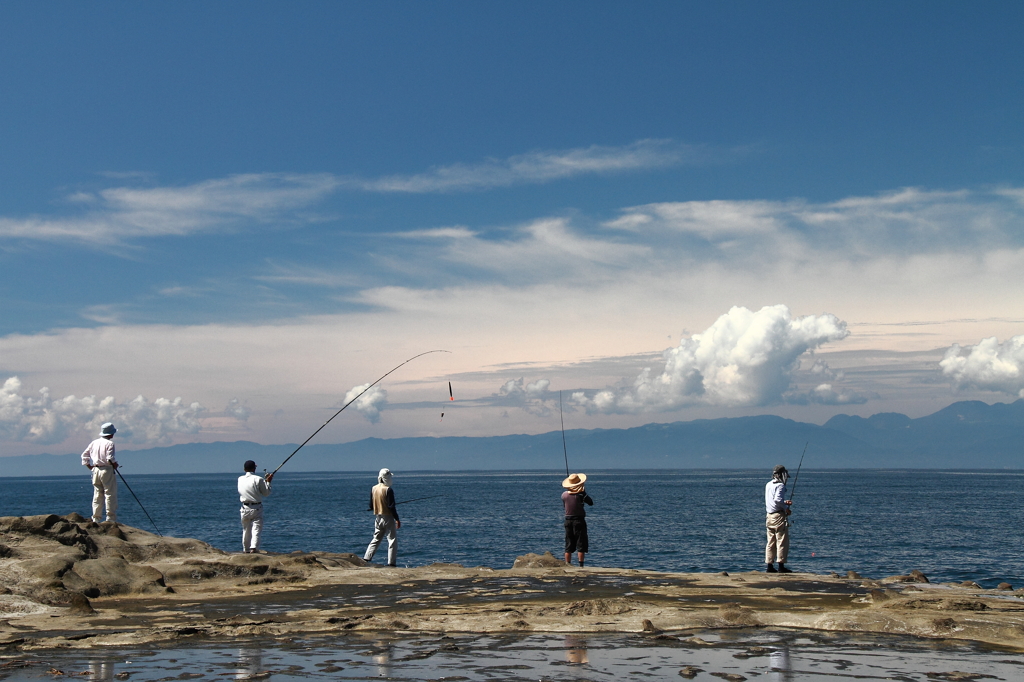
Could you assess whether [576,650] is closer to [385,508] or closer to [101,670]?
[101,670]

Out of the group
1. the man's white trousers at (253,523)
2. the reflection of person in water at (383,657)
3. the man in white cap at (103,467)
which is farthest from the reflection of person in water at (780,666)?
the man in white cap at (103,467)

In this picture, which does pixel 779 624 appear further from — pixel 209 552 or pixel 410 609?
pixel 209 552

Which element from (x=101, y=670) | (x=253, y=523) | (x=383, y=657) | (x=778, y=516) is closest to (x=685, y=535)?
(x=778, y=516)

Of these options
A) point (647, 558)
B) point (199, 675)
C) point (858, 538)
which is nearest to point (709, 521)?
point (858, 538)

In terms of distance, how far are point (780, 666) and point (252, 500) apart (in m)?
11.6

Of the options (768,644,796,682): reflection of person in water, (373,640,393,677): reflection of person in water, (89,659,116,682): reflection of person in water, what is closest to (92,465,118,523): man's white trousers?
(89,659,116,682): reflection of person in water

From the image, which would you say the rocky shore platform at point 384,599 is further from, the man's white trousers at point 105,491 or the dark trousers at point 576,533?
the man's white trousers at point 105,491

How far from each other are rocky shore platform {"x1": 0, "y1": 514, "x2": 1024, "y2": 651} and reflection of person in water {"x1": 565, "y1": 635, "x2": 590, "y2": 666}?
516mm

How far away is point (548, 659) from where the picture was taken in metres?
8.03

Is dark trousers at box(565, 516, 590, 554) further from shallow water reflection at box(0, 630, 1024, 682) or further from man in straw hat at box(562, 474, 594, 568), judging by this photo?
shallow water reflection at box(0, 630, 1024, 682)

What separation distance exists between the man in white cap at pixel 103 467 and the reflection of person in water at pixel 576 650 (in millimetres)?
12371

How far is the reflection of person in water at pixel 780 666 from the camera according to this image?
722 cm

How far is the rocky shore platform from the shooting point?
9734mm

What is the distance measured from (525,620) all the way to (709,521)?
4682 centimetres
